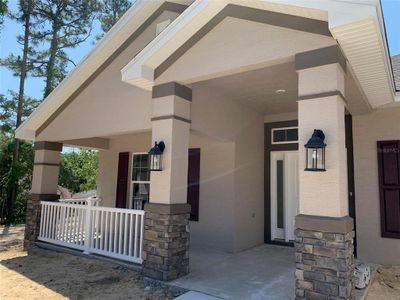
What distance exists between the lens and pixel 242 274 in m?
5.51

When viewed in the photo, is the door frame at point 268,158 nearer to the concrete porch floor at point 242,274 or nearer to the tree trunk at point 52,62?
the concrete porch floor at point 242,274

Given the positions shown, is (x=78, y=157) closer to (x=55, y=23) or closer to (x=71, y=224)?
(x=55, y=23)

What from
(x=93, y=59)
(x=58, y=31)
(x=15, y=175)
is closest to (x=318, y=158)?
(x=93, y=59)

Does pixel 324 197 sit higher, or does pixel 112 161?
pixel 112 161

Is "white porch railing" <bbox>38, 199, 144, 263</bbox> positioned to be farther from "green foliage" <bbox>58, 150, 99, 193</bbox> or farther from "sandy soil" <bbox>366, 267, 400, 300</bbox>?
"green foliage" <bbox>58, 150, 99, 193</bbox>

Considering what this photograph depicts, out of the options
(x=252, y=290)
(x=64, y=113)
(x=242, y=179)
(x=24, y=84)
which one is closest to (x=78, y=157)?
(x=24, y=84)

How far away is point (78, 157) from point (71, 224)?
13.4 meters

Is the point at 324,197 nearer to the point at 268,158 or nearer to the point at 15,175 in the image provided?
the point at 268,158

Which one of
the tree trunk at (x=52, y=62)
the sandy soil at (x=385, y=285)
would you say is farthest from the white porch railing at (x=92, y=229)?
the tree trunk at (x=52, y=62)

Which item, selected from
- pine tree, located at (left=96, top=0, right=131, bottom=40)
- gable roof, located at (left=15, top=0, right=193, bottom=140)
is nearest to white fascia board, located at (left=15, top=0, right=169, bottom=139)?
gable roof, located at (left=15, top=0, right=193, bottom=140)

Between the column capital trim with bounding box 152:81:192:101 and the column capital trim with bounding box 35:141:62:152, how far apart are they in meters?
4.37

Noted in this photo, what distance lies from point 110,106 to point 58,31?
11.0 meters

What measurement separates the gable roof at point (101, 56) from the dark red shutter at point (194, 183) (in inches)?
121

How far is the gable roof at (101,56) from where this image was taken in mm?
6699
